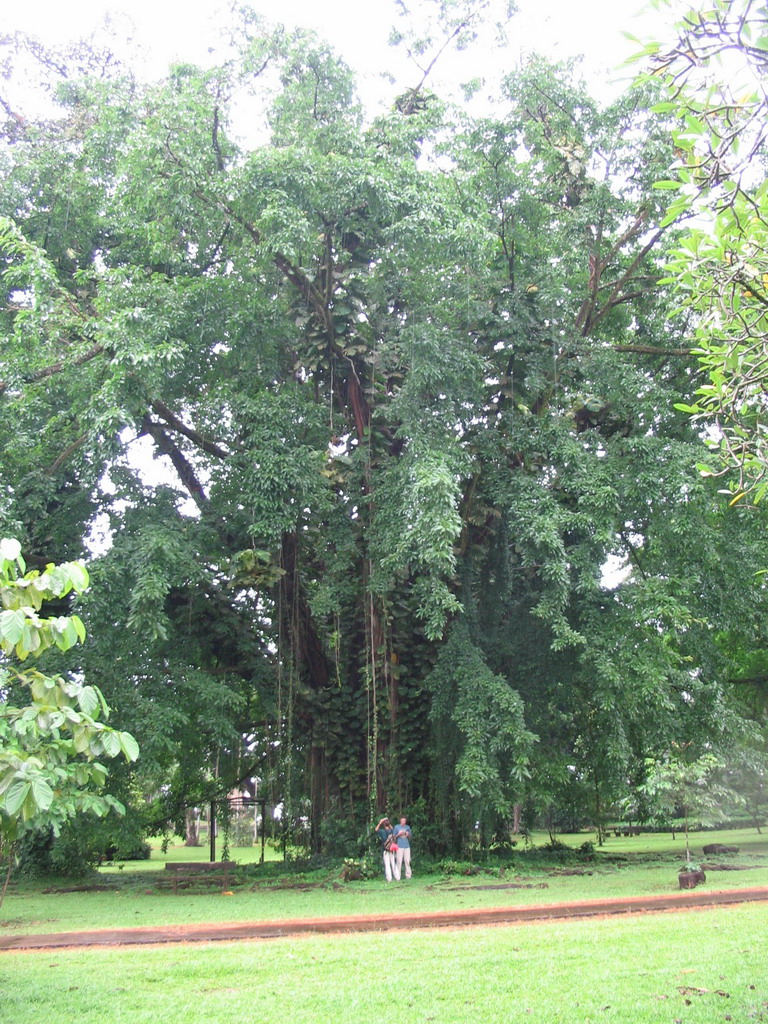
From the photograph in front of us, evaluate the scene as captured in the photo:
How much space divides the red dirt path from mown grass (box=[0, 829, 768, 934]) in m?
0.61

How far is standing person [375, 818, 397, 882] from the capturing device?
10.5 meters

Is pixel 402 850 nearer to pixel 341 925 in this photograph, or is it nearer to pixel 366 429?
pixel 341 925

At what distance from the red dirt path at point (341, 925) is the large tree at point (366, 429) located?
8.20ft

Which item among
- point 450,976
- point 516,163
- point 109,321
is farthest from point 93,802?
point 516,163

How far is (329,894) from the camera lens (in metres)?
9.34

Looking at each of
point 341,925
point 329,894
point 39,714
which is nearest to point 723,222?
point 39,714

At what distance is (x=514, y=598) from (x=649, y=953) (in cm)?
798

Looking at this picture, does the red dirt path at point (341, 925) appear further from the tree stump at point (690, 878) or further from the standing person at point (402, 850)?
the standing person at point (402, 850)

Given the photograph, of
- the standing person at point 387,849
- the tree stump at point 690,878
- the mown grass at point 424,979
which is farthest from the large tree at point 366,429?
the mown grass at point 424,979

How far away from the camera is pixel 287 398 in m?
10.6

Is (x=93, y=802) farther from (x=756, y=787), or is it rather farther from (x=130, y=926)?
(x=756, y=787)

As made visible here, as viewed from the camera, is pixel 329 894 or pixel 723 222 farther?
pixel 329 894

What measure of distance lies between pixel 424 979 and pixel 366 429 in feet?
27.0

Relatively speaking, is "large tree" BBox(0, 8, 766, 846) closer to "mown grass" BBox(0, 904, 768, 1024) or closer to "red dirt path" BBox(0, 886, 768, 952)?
"red dirt path" BBox(0, 886, 768, 952)
